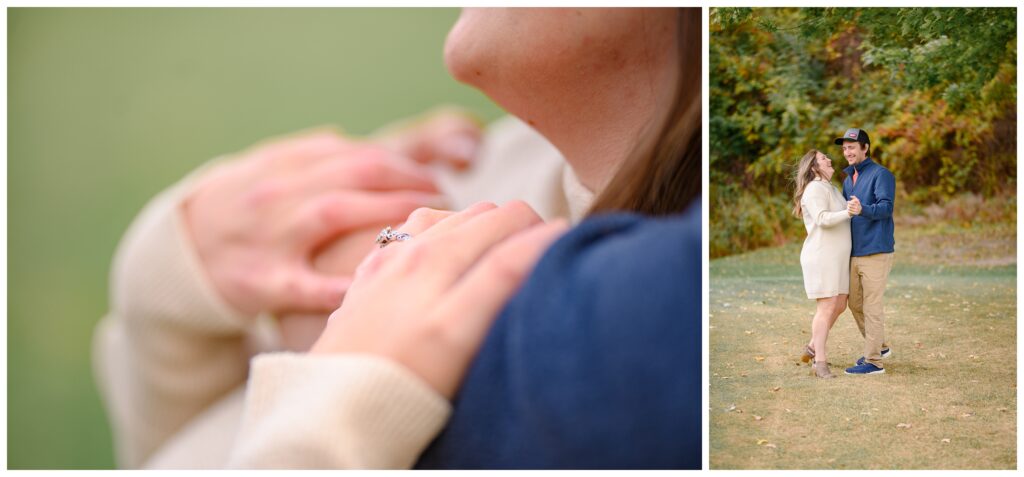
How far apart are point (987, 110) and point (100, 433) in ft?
5.35

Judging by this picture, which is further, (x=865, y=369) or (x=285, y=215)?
(x=285, y=215)

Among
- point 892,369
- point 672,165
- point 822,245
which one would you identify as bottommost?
point 892,369

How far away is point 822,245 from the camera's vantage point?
0.94m

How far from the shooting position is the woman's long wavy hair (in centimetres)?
93

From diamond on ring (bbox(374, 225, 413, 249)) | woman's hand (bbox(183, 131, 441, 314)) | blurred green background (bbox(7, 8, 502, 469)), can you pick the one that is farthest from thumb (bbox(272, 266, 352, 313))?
blurred green background (bbox(7, 8, 502, 469))

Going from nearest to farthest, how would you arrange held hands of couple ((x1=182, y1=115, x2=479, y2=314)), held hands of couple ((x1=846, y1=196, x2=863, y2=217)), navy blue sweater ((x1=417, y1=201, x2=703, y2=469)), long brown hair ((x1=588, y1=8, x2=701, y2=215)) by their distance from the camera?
navy blue sweater ((x1=417, y1=201, x2=703, y2=469)) → long brown hair ((x1=588, y1=8, x2=701, y2=215)) → held hands of couple ((x1=846, y1=196, x2=863, y2=217)) → held hands of couple ((x1=182, y1=115, x2=479, y2=314))

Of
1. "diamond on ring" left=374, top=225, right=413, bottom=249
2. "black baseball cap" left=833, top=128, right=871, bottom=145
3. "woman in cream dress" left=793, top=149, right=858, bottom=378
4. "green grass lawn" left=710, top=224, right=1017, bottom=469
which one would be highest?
"black baseball cap" left=833, top=128, right=871, bottom=145

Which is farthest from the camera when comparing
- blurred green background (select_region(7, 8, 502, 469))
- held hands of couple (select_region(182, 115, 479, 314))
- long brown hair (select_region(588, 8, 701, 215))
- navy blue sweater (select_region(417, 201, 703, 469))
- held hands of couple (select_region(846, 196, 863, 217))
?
blurred green background (select_region(7, 8, 502, 469))

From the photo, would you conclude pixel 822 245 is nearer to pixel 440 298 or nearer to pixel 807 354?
pixel 807 354

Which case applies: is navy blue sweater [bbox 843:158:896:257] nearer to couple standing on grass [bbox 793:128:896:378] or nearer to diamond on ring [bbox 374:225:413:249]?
couple standing on grass [bbox 793:128:896:378]

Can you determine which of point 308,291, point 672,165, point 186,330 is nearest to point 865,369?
point 672,165

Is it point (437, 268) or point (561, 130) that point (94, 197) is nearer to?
point (561, 130)

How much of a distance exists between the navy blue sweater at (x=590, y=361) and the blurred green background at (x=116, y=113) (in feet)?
2.45

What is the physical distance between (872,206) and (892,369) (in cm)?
19
